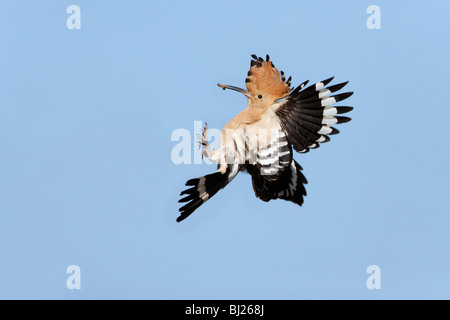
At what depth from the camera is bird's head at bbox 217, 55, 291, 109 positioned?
6121 millimetres

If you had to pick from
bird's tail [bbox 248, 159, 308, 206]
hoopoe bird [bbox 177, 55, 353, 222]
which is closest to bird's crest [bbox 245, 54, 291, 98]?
hoopoe bird [bbox 177, 55, 353, 222]

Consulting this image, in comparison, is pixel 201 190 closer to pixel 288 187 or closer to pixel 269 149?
pixel 269 149

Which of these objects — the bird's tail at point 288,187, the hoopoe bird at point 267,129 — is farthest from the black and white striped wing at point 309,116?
the bird's tail at point 288,187

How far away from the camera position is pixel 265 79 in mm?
6125

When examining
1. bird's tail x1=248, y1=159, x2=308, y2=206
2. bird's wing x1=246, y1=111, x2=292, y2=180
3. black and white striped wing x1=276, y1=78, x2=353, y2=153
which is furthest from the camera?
bird's tail x1=248, y1=159, x2=308, y2=206

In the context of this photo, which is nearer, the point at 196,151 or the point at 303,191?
the point at 196,151

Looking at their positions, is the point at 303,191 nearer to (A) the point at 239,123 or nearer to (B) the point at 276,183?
(B) the point at 276,183

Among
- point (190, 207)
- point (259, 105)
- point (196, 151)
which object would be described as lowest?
point (190, 207)

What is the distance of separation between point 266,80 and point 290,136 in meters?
0.50

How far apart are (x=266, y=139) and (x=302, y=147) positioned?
322 mm

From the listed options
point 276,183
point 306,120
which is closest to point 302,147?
point 306,120

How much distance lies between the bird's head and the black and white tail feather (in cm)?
9

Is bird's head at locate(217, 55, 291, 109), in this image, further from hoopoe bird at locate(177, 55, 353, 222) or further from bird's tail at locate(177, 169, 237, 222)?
bird's tail at locate(177, 169, 237, 222)

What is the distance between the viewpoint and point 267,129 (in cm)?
602
